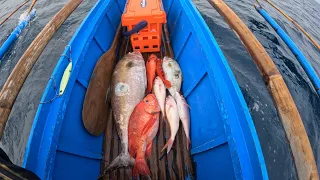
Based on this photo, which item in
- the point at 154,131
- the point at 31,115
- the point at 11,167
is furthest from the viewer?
the point at 31,115

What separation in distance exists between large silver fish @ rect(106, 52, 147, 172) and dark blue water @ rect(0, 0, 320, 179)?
7.93ft

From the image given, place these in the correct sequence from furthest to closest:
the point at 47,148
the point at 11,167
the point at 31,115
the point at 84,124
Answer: the point at 31,115 → the point at 84,124 → the point at 47,148 → the point at 11,167

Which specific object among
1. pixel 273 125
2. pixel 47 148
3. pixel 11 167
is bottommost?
pixel 273 125

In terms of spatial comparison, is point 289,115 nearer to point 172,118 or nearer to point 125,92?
point 172,118

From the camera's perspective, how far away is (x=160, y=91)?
3645 millimetres

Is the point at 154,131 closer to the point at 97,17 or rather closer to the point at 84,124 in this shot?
the point at 84,124

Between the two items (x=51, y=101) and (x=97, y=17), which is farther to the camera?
(x=97, y=17)

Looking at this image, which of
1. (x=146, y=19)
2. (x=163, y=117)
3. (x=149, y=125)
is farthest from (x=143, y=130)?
(x=146, y=19)

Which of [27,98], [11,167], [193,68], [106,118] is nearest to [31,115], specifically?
[27,98]

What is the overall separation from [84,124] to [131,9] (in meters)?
2.26

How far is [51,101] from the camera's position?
252 centimetres

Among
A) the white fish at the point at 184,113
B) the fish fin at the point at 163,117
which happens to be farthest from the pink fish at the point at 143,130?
the white fish at the point at 184,113

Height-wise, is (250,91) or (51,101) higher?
(51,101)

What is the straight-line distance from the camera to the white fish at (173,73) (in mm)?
A: 3777
